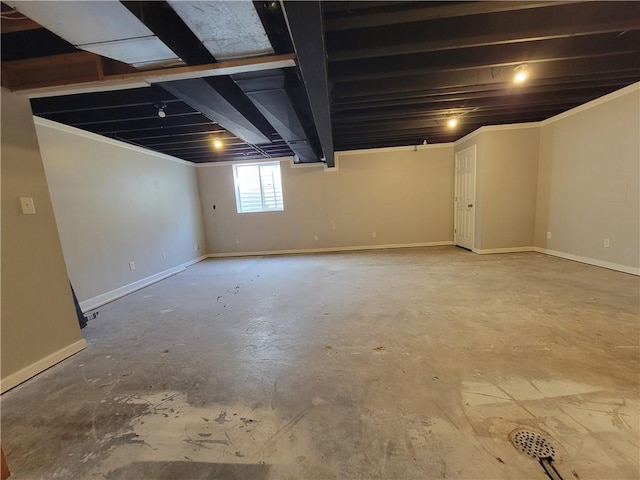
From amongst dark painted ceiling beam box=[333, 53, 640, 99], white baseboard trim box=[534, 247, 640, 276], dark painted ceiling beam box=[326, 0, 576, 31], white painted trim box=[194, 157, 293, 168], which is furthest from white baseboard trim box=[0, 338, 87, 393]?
white baseboard trim box=[534, 247, 640, 276]

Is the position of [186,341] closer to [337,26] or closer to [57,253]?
[57,253]

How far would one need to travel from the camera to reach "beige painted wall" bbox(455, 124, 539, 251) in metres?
4.93

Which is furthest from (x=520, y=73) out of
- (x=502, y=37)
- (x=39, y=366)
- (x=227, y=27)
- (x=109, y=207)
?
(x=109, y=207)

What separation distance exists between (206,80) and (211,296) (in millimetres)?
2635

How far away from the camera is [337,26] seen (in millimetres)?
1932

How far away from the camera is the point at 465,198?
5691 mm

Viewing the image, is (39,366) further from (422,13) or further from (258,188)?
(258,188)

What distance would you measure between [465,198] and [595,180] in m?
2.03

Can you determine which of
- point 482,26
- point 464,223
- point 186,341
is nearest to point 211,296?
point 186,341

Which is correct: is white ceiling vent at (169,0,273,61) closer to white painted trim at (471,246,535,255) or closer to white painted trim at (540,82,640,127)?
white painted trim at (540,82,640,127)

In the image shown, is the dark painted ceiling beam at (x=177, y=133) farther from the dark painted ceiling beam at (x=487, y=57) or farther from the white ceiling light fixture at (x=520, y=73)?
the white ceiling light fixture at (x=520, y=73)

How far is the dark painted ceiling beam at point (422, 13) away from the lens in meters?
1.86

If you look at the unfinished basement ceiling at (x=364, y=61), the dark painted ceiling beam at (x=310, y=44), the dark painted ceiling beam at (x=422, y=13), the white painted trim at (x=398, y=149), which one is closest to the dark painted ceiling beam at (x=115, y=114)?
the unfinished basement ceiling at (x=364, y=61)

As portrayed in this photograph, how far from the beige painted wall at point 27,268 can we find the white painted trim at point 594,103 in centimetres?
655
